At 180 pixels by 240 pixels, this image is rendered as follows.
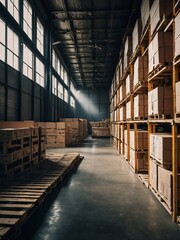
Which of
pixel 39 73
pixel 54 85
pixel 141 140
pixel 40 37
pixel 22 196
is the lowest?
pixel 22 196

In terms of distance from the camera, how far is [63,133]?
13.9m

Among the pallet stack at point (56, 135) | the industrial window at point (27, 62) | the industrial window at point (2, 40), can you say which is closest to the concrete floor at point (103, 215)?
the industrial window at point (2, 40)

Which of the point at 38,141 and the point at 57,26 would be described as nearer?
the point at 38,141

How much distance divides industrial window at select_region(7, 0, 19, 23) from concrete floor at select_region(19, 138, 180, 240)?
7.71 m

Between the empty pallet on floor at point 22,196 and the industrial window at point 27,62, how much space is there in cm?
652

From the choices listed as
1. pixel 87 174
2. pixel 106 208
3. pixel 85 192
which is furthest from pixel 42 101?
pixel 106 208

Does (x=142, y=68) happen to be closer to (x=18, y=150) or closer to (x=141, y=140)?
(x=141, y=140)

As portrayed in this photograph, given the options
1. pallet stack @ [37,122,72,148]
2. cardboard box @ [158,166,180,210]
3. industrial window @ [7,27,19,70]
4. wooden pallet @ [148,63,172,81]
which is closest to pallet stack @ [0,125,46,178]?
cardboard box @ [158,166,180,210]

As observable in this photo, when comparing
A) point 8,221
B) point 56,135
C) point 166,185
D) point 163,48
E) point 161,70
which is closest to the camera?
point 8,221

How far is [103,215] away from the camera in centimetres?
370

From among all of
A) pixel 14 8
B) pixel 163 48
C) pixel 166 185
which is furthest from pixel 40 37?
pixel 166 185

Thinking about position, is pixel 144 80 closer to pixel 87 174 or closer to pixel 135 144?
pixel 135 144

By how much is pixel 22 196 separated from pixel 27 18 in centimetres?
1009

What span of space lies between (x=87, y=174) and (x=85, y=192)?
1825 millimetres
